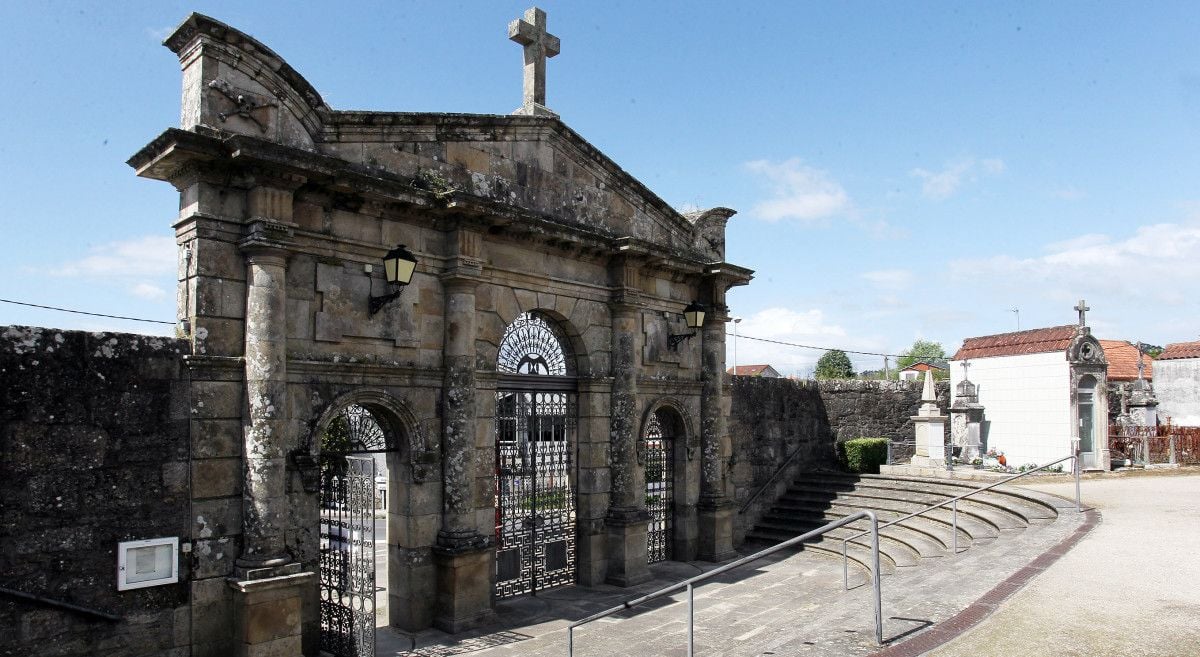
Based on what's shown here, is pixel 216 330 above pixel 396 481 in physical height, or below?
above

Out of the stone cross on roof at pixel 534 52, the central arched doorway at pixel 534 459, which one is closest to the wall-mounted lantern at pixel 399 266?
the central arched doorway at pixel 534 459

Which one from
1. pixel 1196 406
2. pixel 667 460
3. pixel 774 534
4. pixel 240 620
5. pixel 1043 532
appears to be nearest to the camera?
pixel 240 620

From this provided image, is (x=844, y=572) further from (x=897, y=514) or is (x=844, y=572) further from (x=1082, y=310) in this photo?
(x=1082, y=310)

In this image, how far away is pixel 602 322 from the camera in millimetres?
11375

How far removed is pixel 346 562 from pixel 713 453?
22.1ft

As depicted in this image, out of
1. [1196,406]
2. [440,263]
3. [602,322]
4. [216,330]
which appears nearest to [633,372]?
[602,322]

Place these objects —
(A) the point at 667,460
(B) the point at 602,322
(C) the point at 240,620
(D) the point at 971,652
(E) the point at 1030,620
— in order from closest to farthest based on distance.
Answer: (D) the point at 971,652 → (E) the point at 1030,620 → (C) the point at 240,620 → (B) the point at 602,322 → (A) the point at 667,460

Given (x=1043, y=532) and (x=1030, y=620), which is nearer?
(x=1030, y=620)

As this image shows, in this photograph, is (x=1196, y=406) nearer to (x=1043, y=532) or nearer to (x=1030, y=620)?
(x=1043, y=532)

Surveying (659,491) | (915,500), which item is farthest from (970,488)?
(659,491)

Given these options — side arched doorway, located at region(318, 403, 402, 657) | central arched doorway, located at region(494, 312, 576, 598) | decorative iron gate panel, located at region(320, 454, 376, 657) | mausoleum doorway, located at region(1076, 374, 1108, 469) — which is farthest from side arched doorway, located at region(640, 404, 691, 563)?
mausoleum doorway, located at region(1076, 374, 1108, 469)

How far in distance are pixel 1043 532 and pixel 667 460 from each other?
18.1ft

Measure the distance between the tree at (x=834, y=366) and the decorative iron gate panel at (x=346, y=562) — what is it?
66.3m

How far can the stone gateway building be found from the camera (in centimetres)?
721
